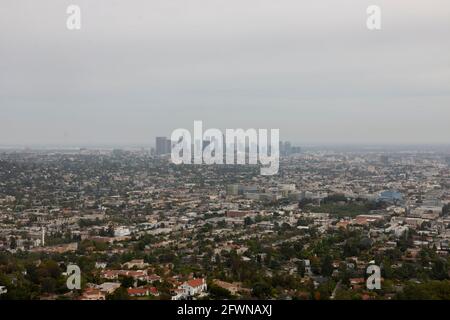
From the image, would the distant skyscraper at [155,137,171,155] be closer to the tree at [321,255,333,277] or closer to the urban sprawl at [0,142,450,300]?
the urban sprawl at [0,142,450,300]

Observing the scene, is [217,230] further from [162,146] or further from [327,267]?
[162,146]

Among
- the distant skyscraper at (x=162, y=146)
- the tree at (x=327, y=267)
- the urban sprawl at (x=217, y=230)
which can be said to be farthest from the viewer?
the distant skyscraper at (x=162, y=146)

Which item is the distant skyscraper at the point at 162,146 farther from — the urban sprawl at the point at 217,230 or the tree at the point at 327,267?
the tree at the point at 327,267

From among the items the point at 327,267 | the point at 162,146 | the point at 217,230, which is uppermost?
the point at 162,146

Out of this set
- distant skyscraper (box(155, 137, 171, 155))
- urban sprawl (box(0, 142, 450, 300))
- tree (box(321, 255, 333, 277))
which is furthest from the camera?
distant skyscraper (box(155, 137, 171, 155))

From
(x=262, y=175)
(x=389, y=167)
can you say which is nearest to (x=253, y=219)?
(x=262, y=175)

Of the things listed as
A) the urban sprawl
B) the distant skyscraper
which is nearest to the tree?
the urban sprawl

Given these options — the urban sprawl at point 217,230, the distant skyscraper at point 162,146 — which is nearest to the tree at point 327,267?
the urban sprawl at point 217,230

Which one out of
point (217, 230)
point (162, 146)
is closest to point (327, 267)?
point (217, 230)

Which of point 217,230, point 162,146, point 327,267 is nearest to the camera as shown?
point 327,267

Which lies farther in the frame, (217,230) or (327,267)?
(217,230)

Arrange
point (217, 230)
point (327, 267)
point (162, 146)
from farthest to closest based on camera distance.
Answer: point (162, 146)
point (217, 230)
point (327, 267)
